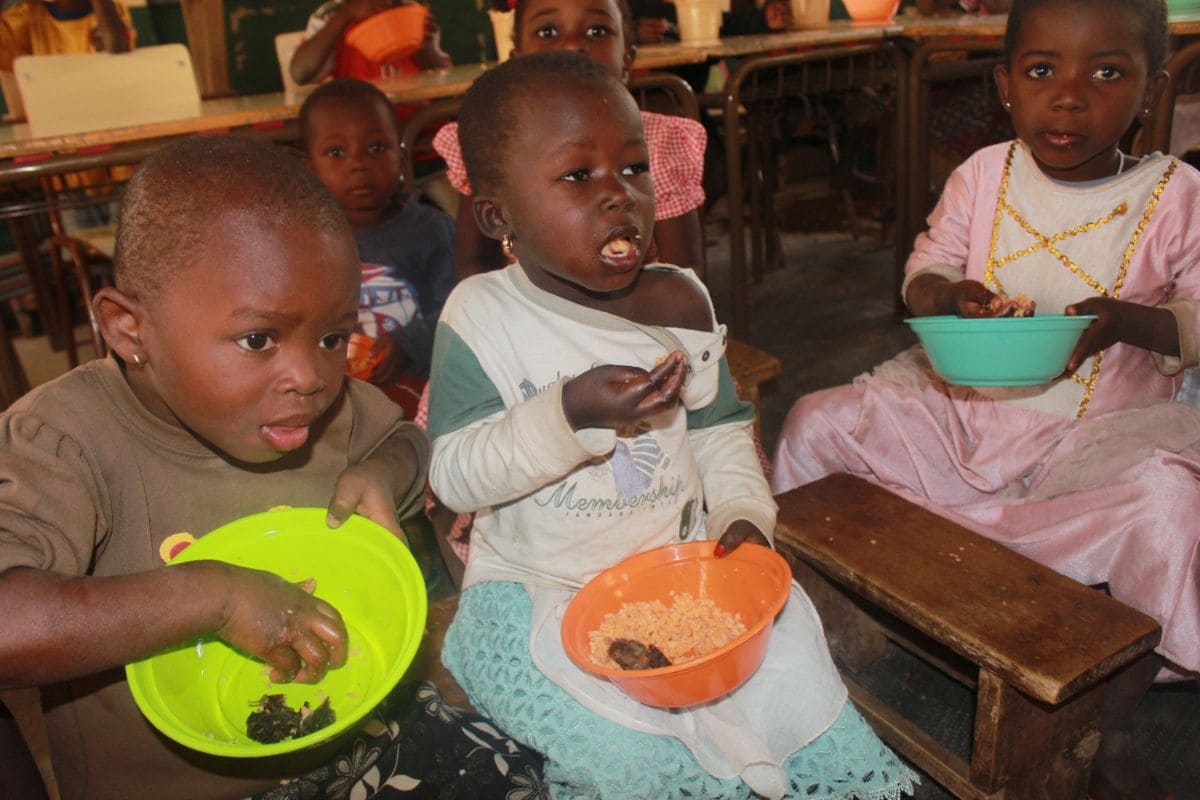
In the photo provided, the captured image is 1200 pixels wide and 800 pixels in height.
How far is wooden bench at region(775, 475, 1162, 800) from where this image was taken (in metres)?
1.25

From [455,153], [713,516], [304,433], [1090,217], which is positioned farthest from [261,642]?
[1090,217]

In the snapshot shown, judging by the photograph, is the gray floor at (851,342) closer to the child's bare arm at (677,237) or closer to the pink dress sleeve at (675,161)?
the child's bare arm at (677,237)

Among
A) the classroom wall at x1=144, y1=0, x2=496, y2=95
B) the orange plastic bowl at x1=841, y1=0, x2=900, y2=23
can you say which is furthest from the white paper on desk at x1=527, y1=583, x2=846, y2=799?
the classroom wall at x1=144, y1=0, x2=496, y2=95

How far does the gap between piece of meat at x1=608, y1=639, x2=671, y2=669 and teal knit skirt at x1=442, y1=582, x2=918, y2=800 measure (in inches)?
4.3

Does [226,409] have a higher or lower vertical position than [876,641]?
higher

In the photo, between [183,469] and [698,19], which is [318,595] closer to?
[183,469]

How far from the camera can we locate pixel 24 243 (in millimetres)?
4305

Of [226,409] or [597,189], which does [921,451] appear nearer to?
[597,189]

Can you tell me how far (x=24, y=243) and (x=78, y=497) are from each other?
4094mm

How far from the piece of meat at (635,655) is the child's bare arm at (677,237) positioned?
1116 millimetres

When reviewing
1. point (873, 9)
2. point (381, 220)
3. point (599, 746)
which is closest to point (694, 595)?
point (599, 746)

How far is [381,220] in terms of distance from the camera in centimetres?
252

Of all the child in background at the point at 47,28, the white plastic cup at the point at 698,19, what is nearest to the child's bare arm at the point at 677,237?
the white plastic cup at the point at 698,19

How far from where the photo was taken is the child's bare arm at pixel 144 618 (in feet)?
2.79
